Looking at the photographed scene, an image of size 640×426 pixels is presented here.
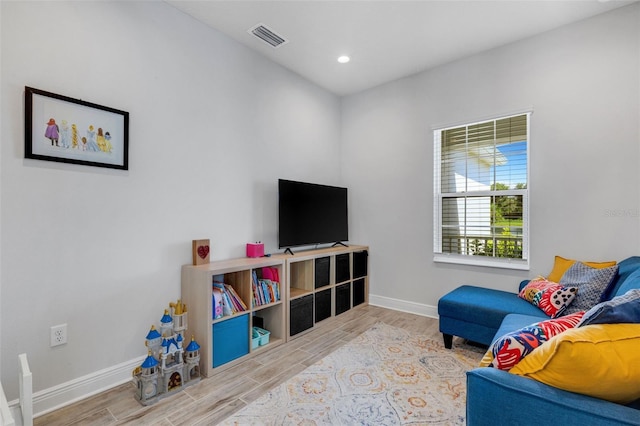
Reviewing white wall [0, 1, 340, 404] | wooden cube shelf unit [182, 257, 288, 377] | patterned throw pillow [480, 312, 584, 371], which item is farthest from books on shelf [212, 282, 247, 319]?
patterned throw pillow [480, 312, 584, 371]

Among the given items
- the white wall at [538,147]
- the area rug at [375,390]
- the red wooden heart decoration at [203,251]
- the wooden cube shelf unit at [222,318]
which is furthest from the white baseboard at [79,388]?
the white wall at [538,147]

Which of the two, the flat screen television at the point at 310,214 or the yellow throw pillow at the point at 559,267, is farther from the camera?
the flat screen television at the point at 310,214

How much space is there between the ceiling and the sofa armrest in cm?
261

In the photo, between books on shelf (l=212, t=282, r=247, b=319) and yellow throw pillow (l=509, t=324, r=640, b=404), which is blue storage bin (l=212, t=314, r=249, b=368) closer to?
books on shelf (l=212, t=282, r=247, b=319)

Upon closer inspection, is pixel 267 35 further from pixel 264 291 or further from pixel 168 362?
pixel 168 362

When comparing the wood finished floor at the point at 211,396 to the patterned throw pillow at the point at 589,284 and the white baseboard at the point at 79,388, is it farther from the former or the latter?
the patterned throw pillow at the point at 589,284

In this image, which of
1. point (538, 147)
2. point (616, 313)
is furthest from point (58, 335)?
point (538, 147)

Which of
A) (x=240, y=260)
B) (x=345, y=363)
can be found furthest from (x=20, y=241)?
(x=345, y=363)

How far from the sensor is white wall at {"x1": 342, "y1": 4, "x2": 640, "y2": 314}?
97.8 inches

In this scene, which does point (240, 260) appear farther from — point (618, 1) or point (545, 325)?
point (618, 1)

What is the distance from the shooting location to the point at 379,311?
3.68m

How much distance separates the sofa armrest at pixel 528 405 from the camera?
0.91 metres

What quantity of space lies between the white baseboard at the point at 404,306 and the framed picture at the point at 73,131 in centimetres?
310

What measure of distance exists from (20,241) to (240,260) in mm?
1445
